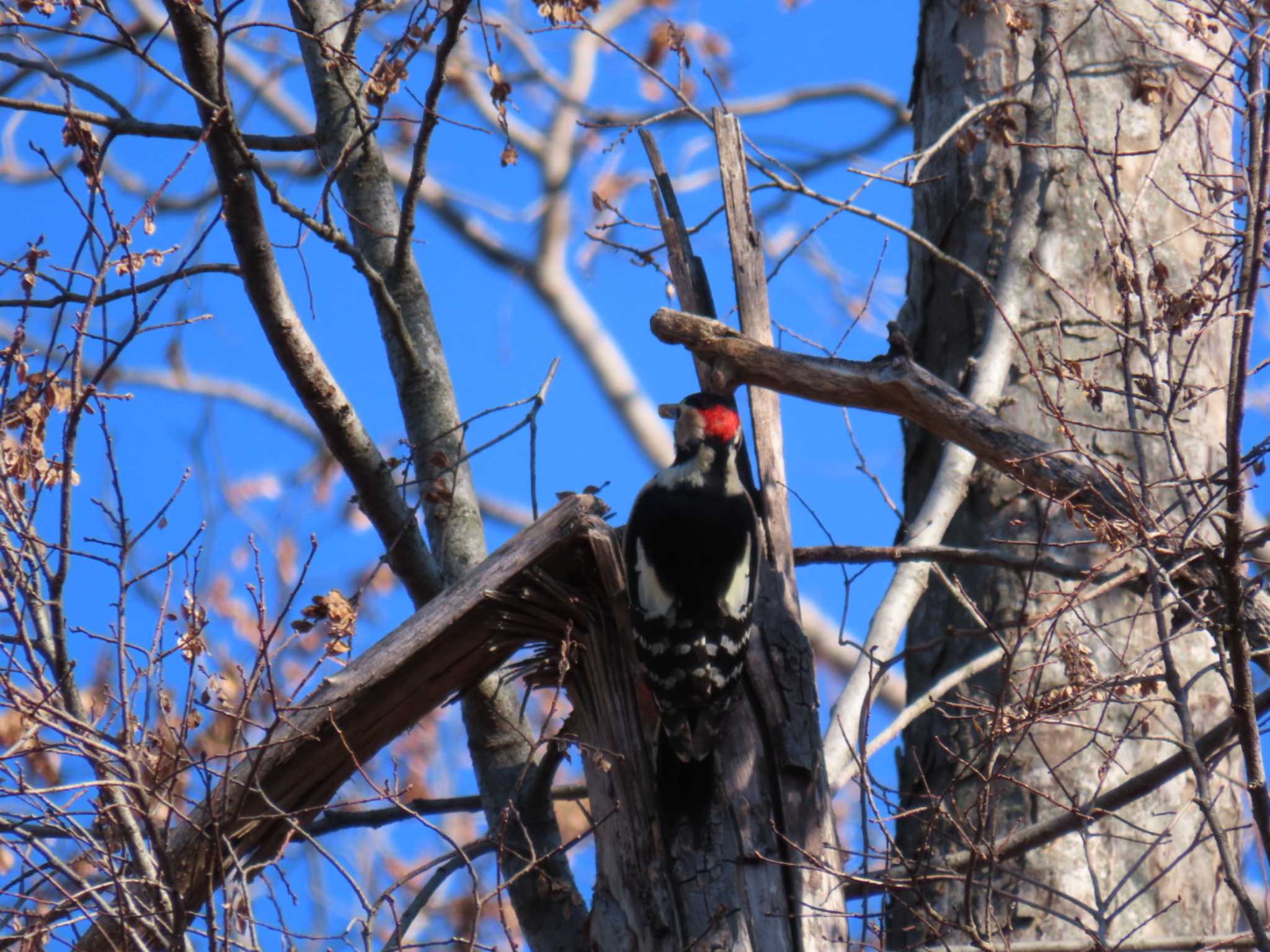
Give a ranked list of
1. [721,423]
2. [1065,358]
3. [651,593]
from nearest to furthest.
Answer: [651,593], [721,423], [1065,358]

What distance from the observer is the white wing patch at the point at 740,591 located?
3.56m

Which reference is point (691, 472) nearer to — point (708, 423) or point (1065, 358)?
point (708, 423)

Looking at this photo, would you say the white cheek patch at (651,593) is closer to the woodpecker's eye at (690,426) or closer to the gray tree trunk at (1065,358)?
the woodpecker's eye at (690,426)

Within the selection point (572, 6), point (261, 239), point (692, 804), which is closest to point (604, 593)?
point (692, 804)

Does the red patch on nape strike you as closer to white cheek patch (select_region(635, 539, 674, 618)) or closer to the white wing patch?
the white wing patch

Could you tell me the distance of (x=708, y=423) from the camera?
13.2ft

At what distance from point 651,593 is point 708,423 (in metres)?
0.74

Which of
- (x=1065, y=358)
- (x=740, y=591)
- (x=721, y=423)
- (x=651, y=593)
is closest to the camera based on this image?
(x=651, y=593)

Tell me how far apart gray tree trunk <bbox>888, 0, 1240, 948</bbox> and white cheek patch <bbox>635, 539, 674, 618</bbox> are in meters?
1.31

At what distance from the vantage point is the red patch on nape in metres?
4.01

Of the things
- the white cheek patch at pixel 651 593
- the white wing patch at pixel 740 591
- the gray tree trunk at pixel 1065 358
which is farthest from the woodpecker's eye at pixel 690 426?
the gray tree trunk at pixel 1065 358

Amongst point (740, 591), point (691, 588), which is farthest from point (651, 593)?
point (740, 591)

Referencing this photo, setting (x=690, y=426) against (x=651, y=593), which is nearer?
(x=651, y=593)

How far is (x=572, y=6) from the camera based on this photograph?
470 centimetres
